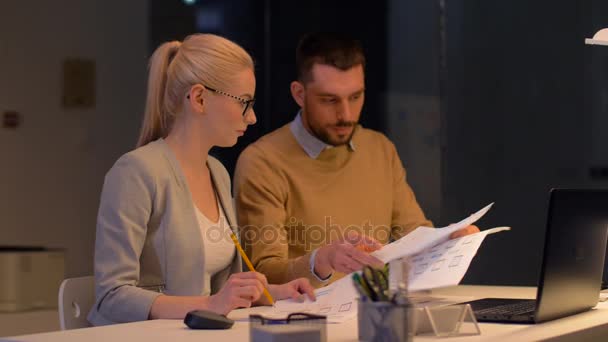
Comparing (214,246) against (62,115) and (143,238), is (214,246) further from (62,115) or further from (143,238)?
(62,115)

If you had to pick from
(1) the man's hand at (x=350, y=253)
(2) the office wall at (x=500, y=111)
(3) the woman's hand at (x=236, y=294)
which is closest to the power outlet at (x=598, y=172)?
(2) the office wall at (x=500, y=111)

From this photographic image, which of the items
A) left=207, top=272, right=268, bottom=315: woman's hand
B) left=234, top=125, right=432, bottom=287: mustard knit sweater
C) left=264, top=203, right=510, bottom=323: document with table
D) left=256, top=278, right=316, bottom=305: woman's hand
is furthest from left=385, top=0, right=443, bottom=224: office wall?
left=207, top=272, right=268, bottom=315: woman's hand

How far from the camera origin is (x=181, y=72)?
7.69 feet

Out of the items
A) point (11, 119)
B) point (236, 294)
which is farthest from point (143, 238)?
point (11, 119)

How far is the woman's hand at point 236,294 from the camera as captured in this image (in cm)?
190

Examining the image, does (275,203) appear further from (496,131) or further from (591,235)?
(496,131)

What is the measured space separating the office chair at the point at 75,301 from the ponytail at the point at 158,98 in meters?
0.41

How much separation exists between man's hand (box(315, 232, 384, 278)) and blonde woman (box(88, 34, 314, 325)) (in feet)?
0.35

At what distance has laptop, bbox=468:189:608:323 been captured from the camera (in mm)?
1804

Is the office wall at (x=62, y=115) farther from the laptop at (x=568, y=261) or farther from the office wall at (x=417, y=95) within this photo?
the laptop at (x=568, y=261)

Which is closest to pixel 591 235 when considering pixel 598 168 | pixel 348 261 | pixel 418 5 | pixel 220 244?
pixel 348 261

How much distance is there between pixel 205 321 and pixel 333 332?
0.81 feet

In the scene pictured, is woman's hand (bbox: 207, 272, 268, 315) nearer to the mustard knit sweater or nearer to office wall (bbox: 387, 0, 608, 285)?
the mustard knit sweater

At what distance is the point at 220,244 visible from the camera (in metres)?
2.33
